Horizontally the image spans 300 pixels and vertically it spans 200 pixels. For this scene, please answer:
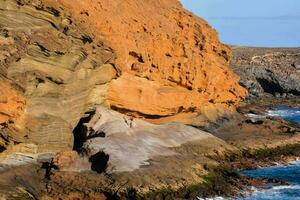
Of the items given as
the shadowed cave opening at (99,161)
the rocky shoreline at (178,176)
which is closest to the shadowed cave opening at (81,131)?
the shadowed cave opening at (99,161)

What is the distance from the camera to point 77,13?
3462 centimetres

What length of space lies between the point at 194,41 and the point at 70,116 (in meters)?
17.5

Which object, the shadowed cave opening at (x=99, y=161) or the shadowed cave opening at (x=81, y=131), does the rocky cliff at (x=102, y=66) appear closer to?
the shadowed cave opening at (x=81, y=131)

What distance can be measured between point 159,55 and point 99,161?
1386 cm

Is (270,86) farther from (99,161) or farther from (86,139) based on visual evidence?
(99,161)

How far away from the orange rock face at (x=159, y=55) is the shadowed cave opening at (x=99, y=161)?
7719 mm

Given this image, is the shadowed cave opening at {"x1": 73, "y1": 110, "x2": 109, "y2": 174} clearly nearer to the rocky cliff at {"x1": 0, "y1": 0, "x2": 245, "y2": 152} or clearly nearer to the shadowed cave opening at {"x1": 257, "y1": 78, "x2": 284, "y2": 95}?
the rocky cliff at {"x1": 0, "y1": 0, "x2": 245, "y2": 152}

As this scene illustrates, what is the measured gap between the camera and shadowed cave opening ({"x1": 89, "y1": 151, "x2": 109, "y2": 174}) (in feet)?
94.5

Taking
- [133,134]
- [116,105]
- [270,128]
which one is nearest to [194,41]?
[270,128]

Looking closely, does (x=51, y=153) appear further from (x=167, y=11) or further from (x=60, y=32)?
(x=167, y=11)

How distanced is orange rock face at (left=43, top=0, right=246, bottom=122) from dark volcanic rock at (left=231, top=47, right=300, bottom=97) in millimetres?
45234

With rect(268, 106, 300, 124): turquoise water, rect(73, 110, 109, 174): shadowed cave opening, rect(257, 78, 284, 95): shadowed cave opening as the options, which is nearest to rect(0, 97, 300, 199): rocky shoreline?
rect(73, 110, 109, 174): shadowed cave opening

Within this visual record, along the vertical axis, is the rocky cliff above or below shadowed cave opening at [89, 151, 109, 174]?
above

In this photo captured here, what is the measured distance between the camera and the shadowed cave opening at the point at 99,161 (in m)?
28.8
